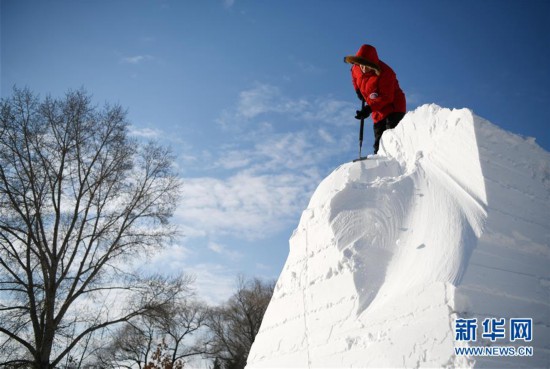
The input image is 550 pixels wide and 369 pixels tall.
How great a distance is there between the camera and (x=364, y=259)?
8.79 feet

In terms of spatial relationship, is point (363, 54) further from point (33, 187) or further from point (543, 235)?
point (33, 187)

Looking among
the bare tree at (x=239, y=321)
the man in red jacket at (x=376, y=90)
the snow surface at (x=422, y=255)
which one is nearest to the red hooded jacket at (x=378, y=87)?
the man in red jacket at (x=376, y=90)

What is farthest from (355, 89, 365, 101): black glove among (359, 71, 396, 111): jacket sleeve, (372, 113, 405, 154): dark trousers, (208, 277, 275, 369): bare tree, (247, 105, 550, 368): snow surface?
(208, 277, 275, 369): bare tree

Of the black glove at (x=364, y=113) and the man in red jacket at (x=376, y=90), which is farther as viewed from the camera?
the black glove at (x=364, y=113)

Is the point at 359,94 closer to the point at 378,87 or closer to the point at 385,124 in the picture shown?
the point at 378,87

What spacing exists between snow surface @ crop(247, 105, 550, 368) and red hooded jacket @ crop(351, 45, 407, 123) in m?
0.88

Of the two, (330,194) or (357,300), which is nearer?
(357,300)

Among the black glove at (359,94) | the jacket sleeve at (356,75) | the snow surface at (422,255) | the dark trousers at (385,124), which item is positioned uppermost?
the jacket sleeve at (356,75)

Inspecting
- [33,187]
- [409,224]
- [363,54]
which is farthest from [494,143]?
[33,187]

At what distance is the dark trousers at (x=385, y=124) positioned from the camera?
14.1 feet

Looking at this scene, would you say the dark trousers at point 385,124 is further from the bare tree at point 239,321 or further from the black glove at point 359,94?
the bare tree at point 239,321

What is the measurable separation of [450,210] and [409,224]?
0.30 m

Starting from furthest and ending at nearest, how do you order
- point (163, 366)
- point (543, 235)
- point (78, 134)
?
point (163, 366)
point (78, 134)
point (543, 235)

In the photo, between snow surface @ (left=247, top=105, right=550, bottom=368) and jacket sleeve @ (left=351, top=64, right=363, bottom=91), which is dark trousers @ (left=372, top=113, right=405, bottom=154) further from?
snow surface @ (left=247, top=105, right=550, bottom=368)
